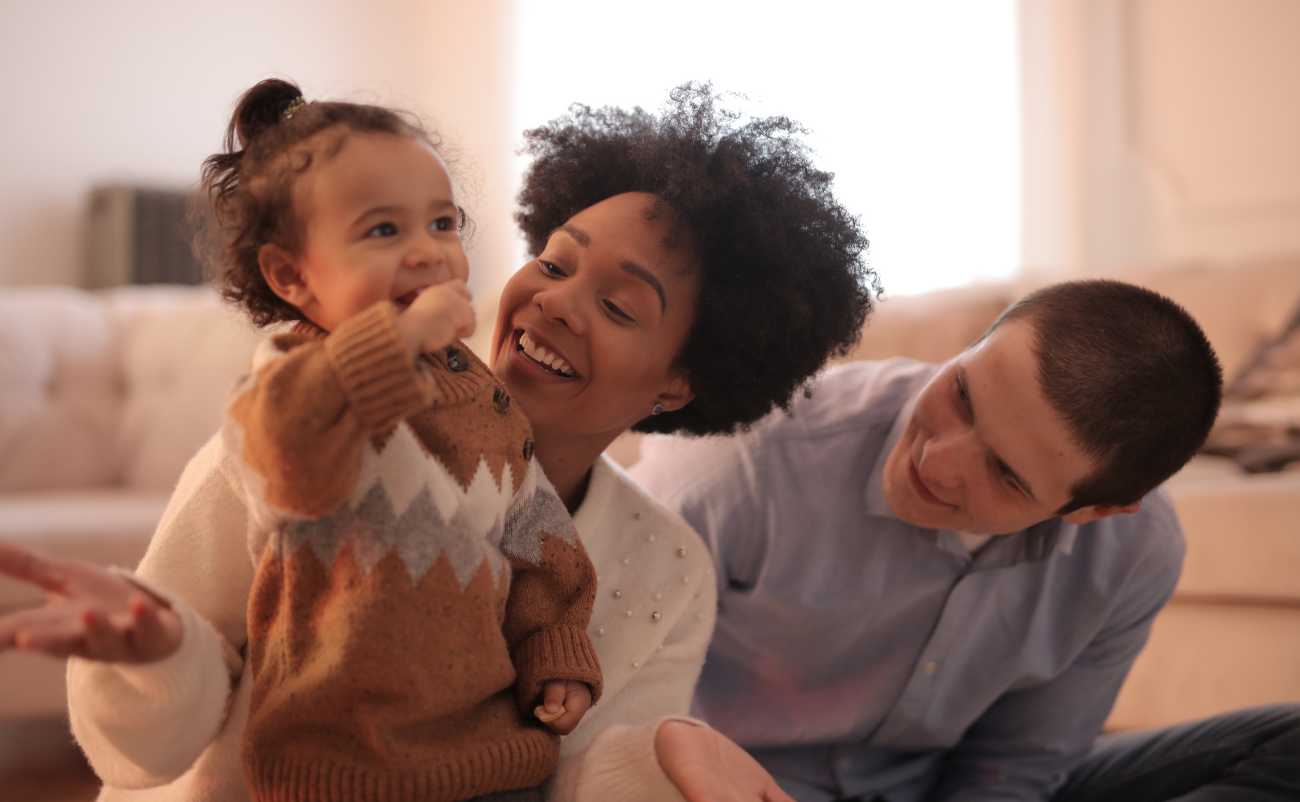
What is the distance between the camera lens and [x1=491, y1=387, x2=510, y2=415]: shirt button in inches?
39.4

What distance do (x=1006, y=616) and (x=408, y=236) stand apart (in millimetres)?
997

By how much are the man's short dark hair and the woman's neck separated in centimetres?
48

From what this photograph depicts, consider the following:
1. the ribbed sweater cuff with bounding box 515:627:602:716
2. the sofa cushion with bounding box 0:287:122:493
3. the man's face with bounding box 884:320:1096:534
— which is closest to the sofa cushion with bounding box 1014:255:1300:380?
the man's face with bounding box 884:320:1096:534

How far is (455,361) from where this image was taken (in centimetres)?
99

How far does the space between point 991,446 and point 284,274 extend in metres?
0.77

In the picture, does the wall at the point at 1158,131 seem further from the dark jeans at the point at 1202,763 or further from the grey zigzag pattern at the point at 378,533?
the grey zigzag pattern at the point at 378,533

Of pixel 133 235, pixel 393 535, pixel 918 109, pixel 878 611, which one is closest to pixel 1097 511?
pixel 878 611

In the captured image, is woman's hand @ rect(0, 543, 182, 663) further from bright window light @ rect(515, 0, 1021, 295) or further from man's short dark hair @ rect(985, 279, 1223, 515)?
bright window light @ rect(515, 0, 1021, 295)

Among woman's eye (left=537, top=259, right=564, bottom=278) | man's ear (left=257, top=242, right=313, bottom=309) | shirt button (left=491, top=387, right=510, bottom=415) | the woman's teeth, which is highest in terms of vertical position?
man's ear (left=257, top=242, right=313, bottom=309)

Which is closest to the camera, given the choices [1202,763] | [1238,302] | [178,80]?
[1202,763]

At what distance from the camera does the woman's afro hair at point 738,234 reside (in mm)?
1306

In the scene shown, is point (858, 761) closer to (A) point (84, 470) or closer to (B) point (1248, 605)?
(B) point (1248, 605)

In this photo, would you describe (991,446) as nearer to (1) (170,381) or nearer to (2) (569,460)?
(2) (569,460)

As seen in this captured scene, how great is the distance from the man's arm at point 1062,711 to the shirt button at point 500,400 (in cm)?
96
